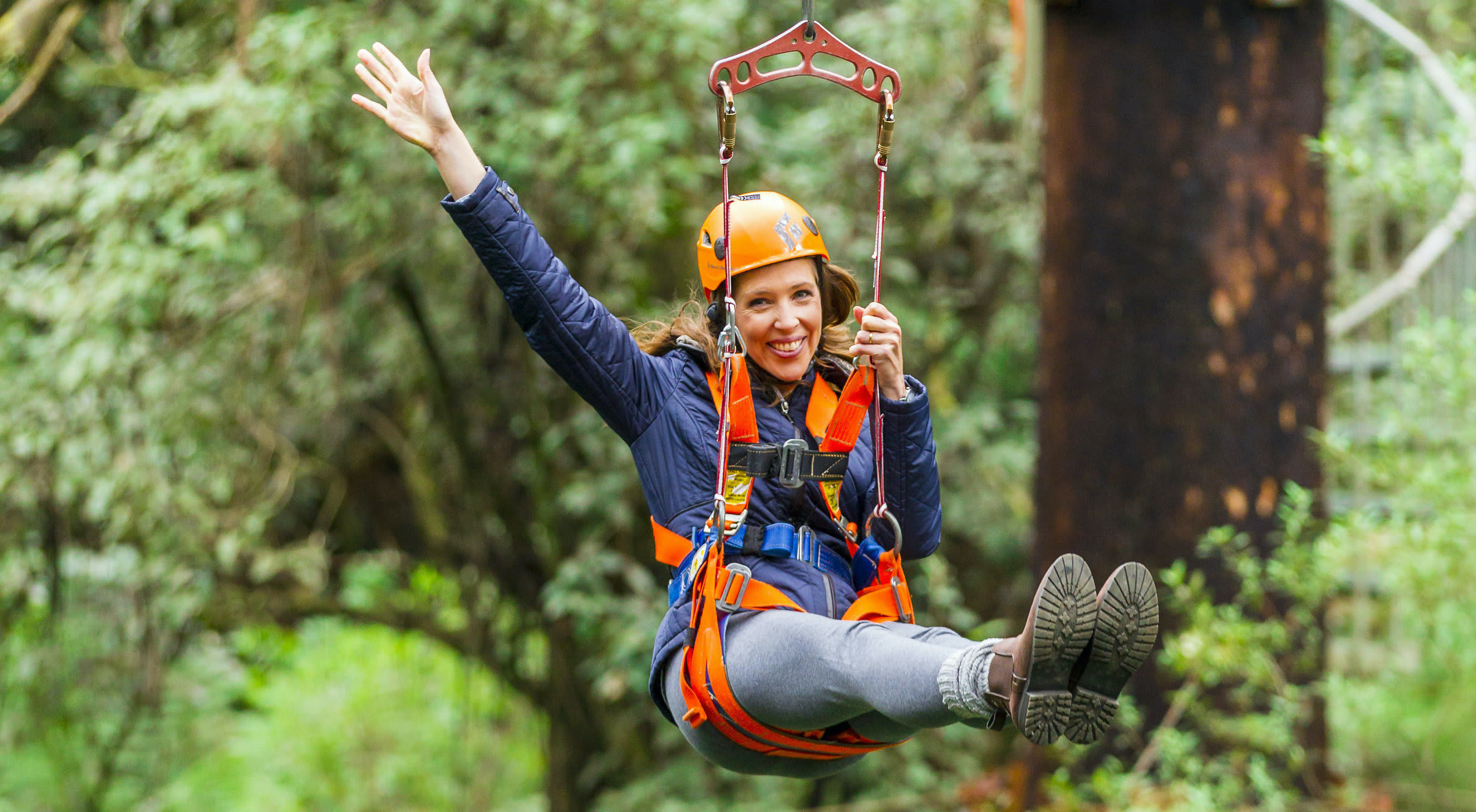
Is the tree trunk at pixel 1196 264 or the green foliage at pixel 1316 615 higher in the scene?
the tree trunk at pixel 1196 264

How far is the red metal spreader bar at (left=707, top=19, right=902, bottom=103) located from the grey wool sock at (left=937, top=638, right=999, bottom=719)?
965mm

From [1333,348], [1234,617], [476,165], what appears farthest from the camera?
[1333,348]

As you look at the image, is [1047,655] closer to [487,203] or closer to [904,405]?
[904,405]

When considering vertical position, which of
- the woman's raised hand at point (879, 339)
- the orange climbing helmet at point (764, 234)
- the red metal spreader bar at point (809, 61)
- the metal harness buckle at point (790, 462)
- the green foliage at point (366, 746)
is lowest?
the green foliage at point (366, 746)

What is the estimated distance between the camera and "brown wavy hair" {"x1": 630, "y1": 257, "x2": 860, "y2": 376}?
8.00ft

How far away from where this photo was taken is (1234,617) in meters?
3.62

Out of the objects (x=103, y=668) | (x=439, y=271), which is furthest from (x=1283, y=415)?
(x=103, y=668)

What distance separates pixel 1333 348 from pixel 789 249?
393 centimetres

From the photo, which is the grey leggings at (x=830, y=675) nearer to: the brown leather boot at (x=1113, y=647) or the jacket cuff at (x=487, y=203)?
the brown leather boot at (x=1113, y=647)

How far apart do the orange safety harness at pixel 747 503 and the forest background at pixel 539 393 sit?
147 cm

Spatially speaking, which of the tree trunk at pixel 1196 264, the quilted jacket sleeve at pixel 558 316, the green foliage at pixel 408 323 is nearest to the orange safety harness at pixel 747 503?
the quilted jacket sleeve at pixel 558 316

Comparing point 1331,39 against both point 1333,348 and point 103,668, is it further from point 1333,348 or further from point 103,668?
point 103,668

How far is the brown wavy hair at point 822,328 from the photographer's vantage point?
244 cm

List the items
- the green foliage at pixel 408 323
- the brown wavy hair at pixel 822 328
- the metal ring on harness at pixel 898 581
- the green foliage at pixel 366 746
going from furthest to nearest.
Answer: the green foliage at pixel 366 746 → the green foliage at pixel 408 323 → the brown wavy hair at pixel 822 328 → the metal ring on harness at pixel 898 581
